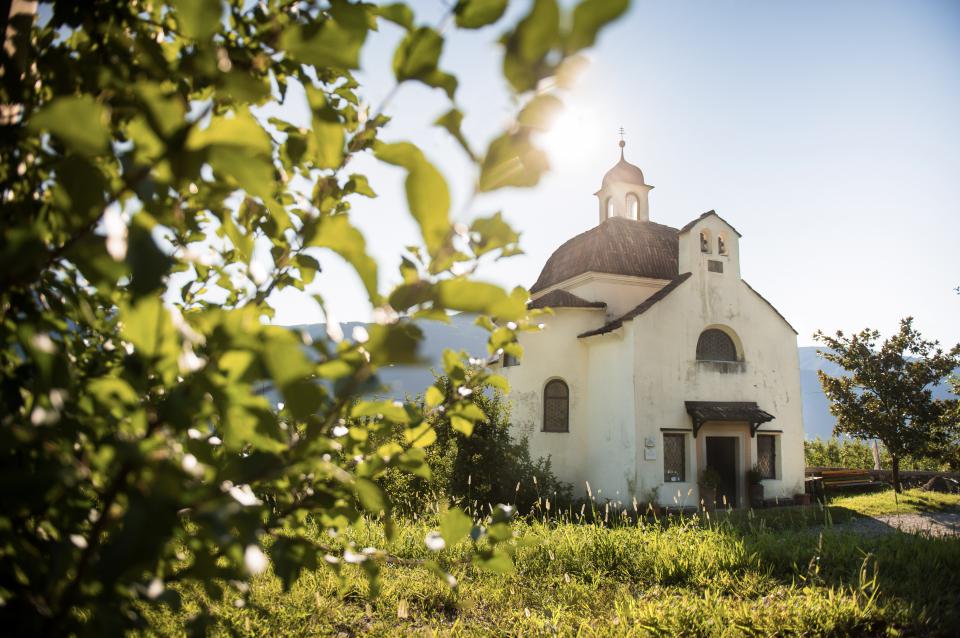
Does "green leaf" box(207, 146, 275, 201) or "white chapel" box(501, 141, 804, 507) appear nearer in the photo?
"green leaf" box(207, 146, 275, 201)

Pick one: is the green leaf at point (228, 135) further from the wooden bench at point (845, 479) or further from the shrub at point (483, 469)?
the wooden bench at point (845, 479)

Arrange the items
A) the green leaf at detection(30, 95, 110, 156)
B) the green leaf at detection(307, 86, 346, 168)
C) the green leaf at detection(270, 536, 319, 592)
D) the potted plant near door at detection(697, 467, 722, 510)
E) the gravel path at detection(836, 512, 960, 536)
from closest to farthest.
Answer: the green leaf at detection(30, 95, 110, 156) → the green leaf at detection(307, 86, 346, 168) → the green leaf at detection(270, 536, 319, 592) → the gravel path at detection(836, 512, 960, 536) → the potted plant near door at detection(697, 467, 722, 510)

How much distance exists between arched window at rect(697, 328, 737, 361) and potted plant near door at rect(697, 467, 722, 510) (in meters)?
3.35

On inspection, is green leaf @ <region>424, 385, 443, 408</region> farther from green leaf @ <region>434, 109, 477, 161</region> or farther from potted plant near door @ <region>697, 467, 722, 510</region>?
potted plant near door @ <region>697, 467, 722, 510</region>

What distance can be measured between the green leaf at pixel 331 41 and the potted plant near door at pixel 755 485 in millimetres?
17174

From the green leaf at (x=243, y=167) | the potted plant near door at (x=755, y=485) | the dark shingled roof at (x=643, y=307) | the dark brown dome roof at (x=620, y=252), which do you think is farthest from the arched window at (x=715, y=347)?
the green leaf at (x=243, y=167)

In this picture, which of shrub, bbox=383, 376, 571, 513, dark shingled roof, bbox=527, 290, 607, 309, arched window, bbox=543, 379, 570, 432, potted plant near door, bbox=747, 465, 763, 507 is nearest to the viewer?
shrub, bbox=383, 376, 571, 513

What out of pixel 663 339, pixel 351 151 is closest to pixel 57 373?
pixel 351 151

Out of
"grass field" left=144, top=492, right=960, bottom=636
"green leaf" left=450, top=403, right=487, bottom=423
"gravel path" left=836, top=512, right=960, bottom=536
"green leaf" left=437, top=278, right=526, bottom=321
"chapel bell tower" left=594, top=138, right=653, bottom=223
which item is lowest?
"gravel path" left=836, top=512, right=960, bottom=536

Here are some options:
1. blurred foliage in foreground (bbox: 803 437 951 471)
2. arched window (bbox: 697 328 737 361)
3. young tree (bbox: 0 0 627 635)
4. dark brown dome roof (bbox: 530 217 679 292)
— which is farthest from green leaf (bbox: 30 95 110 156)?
blurred foliage in foreground (bbox: 803 437 951 471)

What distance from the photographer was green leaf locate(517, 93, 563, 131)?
2.30 feet

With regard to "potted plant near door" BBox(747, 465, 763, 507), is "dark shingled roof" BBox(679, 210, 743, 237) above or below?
above

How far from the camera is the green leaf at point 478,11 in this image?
722 mm

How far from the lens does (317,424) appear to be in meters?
0.83
